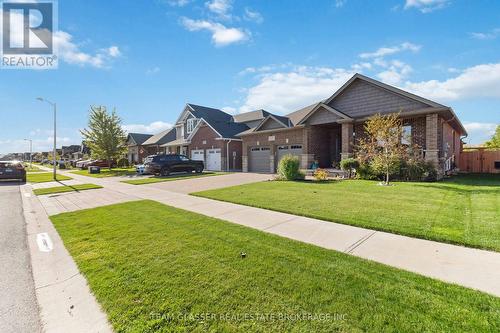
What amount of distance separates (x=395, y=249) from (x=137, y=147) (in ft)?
152

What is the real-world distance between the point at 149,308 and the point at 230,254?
155 centimetres

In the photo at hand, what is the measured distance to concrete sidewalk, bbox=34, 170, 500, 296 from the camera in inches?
134

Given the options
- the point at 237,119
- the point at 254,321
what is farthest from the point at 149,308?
the point at 237,119

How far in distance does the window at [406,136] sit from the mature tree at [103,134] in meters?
30.9

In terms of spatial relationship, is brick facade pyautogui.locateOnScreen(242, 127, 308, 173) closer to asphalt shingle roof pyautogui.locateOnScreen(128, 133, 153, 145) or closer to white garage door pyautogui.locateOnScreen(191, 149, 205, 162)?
white garage door pyautogui.locateOnScreen(191, 149, 205, 162)

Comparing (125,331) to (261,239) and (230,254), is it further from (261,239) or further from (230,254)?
(261,239)

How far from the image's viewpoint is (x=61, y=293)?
131 inches

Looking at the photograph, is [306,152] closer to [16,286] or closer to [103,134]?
[16,286]

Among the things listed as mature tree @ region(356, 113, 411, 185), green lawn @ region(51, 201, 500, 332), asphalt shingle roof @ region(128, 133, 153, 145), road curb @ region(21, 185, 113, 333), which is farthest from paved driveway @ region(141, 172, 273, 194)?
asphalt shingle roof @ region(128, 133, 153, 145)

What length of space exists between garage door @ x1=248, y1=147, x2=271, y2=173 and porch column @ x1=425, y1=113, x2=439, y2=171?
11912 mm

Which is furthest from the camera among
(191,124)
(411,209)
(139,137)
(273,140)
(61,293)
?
(139,137)

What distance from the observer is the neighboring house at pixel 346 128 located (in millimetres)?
13984

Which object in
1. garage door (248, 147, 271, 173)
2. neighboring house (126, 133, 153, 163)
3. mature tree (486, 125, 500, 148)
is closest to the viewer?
garage door (248, 147, 271, 173)

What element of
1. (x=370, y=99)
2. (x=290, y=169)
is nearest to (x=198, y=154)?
(x=290, y=169)
